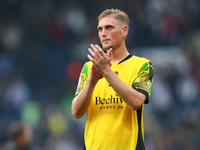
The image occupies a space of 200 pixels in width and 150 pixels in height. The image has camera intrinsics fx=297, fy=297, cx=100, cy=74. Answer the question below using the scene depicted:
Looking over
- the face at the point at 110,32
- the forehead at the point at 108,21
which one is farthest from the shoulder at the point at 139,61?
the forehead at the point at 108,21

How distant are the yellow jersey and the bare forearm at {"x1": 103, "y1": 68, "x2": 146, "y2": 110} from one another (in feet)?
0.56

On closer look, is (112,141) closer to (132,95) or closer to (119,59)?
(132,95)

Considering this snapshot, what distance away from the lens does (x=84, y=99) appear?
303 centimetres

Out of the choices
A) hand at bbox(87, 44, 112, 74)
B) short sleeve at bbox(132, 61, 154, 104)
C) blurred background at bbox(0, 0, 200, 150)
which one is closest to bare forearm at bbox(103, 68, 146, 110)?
hand at bbox(87, 44, 112, 74)

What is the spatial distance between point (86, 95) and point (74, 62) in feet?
27.9

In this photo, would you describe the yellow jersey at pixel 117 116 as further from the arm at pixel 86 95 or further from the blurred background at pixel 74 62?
the blurred background at pixel 74 62

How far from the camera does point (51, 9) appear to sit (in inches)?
511

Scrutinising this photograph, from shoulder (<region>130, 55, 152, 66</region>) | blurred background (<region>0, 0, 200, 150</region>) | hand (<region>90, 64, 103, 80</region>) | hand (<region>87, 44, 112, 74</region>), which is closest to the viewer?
hand (<region>87, 44, 112, 74</region>)

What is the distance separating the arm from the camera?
296 centimetres

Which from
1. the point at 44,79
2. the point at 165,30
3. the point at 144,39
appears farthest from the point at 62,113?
the point at 165,30

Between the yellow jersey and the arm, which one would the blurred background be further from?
the arm

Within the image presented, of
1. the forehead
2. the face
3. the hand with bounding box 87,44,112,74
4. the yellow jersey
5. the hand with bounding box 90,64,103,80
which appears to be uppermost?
the forehead

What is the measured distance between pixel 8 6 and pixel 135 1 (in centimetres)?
561

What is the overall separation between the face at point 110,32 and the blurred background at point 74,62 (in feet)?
20.2
